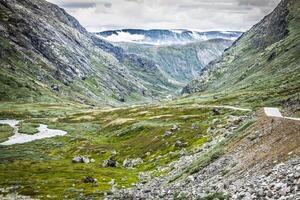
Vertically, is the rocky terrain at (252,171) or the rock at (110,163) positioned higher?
the rocky terrain at (252,171)

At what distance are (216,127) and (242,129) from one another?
43.4 metres

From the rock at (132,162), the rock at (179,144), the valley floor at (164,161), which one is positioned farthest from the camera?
the rock at (132,162)

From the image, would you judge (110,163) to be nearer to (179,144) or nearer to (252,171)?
(179,144)

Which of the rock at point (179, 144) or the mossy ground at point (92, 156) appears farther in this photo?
the rock at point (179, 144)

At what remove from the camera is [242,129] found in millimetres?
73062

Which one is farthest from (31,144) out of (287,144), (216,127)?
(287,144)

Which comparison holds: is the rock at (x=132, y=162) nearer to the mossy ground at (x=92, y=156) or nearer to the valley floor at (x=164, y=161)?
the valley floor at (x=164, y=161)

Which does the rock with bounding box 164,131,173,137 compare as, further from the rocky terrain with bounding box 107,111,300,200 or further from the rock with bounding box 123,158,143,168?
the rocky terrain with bounding box 107,111,300,200

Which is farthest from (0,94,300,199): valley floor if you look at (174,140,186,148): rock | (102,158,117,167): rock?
(102,158,117,167): rock

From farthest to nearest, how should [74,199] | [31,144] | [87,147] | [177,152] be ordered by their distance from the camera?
[31,144]
[87,147]
[177,152]
[74,199]

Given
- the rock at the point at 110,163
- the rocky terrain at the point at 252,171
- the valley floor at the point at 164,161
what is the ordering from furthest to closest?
the rock at the point at 110,163 < the valley floor at the point at 164,161 < the rocky terrain at the point at 252,171

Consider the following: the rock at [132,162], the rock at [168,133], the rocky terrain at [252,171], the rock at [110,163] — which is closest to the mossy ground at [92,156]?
the rock at [168,133]

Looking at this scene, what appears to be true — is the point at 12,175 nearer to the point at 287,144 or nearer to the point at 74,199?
the point at 74,199

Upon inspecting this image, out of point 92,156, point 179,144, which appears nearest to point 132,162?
point 179,144
